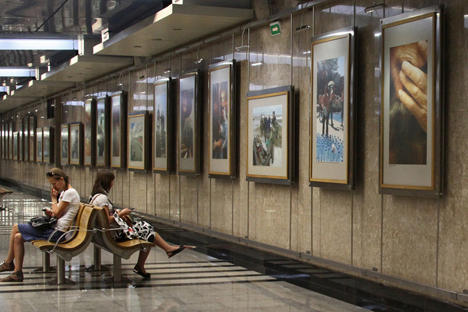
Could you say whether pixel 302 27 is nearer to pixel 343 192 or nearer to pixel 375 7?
pixel 375 7

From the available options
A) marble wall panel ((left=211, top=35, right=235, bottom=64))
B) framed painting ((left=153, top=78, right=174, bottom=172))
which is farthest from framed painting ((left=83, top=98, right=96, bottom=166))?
marble wall panel ((left=211, top=35, right=235, bottom=64))

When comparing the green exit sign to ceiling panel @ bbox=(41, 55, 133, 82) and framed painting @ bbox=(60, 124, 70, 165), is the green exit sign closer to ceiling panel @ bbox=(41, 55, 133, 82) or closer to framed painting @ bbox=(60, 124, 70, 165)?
ceiling panel @ bbox=(41, 55, 133, 82)

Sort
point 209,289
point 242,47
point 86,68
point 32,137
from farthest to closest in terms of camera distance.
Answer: point 32,137, point 86,68, point 242,47, point 209,289

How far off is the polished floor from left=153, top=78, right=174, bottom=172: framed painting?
4.72m

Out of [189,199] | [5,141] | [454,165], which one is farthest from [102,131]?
[5,141]

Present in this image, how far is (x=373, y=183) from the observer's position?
8094 mm

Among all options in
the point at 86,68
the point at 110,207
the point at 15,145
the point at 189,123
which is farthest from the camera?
the point at 15,145

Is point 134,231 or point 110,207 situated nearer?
point 134,231

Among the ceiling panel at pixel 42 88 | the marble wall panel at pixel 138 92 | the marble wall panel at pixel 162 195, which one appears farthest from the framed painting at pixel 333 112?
the ceiling panel at pixel 42 88

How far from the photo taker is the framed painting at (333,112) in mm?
8375

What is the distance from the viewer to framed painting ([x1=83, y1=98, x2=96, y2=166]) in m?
22.2

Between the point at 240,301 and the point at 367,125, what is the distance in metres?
2.81

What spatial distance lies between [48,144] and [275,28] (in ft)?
71.2

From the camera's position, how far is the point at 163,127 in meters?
15.5
